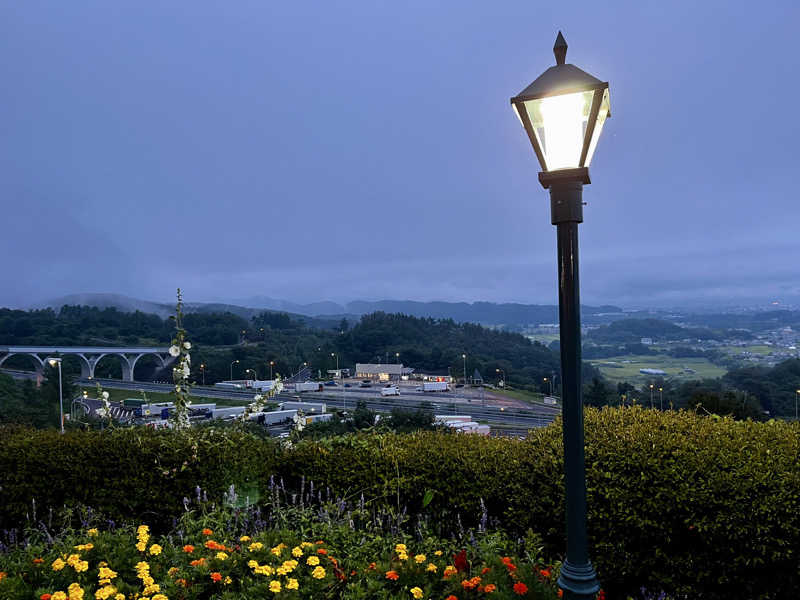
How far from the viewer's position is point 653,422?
385cm

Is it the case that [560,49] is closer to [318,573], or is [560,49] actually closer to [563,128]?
[563,128]

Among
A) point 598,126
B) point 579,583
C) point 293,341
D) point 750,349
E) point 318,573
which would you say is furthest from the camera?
point 293,341

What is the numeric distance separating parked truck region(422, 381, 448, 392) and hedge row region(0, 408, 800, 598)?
122ft

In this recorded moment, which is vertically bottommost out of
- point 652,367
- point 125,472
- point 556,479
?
point 652,367

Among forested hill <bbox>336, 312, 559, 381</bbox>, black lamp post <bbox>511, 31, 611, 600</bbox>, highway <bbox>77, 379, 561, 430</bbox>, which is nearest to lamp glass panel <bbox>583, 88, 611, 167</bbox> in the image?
black lamp post <bbox>511, 31, 611, 600</bbox>

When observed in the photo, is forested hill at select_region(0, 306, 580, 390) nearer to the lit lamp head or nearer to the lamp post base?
the lamp post base

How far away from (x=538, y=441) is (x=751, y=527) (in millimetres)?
1476

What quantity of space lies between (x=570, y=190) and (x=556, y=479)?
2295mm

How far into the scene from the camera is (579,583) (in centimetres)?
205

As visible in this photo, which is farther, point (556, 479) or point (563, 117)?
point (556, 479)

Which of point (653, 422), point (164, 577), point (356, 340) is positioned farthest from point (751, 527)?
point (356, 340)

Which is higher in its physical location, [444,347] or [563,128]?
[563,128]

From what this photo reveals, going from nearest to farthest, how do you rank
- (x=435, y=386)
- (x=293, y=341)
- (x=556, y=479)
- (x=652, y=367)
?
(x=556, y=479) → (x=652, y=367) → (x=435, y=386) → (x=293, y=341)

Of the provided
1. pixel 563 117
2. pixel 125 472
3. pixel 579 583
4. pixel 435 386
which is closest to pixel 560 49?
pixel 563 117
